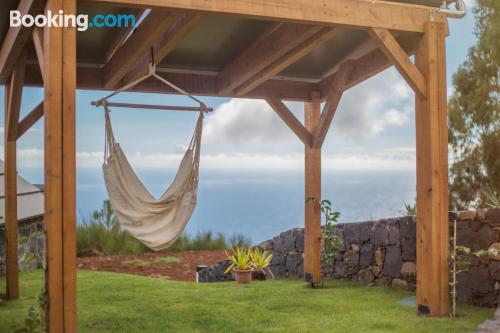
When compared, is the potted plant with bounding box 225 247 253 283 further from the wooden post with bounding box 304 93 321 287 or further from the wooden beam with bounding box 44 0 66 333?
the wooden beam with bounding box 44 0 66 333

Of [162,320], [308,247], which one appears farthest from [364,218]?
[162,320]

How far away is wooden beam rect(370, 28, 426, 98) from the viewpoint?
4.55m

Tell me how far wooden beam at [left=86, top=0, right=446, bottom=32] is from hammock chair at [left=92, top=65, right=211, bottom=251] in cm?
101

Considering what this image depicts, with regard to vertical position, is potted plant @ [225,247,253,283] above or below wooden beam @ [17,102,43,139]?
below

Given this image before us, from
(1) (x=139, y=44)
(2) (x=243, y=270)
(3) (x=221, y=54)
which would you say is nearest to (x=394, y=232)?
(2) (x=243, y=270)

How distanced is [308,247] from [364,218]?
1.03m

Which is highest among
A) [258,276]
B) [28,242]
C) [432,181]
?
[432,181]

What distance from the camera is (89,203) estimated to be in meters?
10.6

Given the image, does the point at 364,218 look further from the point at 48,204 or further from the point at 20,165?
the point at 48,204

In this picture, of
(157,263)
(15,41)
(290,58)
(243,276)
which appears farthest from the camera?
(157,263)

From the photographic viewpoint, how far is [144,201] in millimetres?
5004

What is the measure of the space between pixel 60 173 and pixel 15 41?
5.93ft

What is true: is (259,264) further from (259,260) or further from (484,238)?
(484,238)

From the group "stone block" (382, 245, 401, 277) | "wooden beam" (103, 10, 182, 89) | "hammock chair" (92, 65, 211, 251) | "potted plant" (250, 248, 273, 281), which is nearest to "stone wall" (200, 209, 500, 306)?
"stone block" (382, 245, 401, 277)
